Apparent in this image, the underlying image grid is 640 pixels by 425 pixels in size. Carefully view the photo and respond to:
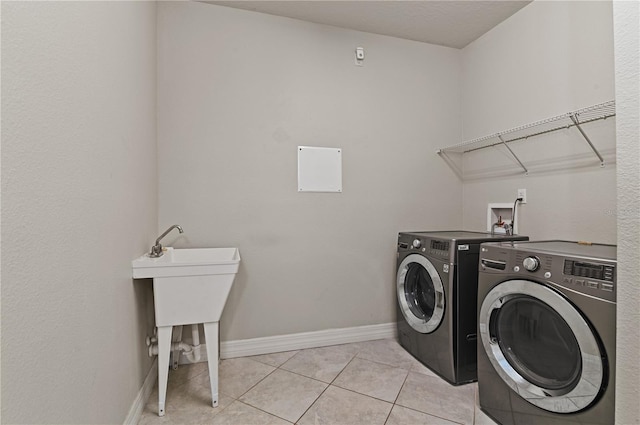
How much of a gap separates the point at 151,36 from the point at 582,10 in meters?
2.59

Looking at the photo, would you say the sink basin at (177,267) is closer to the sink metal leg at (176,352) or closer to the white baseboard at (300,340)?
the sink metal leg at (176,352)

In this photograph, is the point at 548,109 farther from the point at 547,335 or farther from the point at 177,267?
the point at 177,267

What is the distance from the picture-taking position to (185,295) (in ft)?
5.06

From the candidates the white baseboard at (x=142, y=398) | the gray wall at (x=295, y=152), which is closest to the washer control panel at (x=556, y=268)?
the gray wall at (x=295, y=152)

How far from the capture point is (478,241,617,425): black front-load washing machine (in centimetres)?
108

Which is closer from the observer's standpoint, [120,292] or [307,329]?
[120,292]

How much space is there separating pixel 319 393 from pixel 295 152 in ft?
5.30

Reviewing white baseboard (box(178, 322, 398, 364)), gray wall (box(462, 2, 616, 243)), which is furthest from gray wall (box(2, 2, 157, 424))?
gray wall (box(462, 2, 616, 243))

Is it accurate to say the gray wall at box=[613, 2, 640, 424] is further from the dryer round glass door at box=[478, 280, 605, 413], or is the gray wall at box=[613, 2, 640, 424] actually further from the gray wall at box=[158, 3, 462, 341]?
the gray wall at box=[158, 3, 462, 341]

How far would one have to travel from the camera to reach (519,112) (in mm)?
2180

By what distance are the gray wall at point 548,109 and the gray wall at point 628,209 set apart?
85 cm

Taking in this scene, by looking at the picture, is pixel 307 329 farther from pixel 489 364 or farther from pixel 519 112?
pixel 519 112

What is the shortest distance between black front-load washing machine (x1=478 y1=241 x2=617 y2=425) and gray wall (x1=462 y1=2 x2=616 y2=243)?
0.55 meters

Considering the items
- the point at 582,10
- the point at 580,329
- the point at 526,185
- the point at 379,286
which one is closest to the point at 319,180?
the point at 379,286
